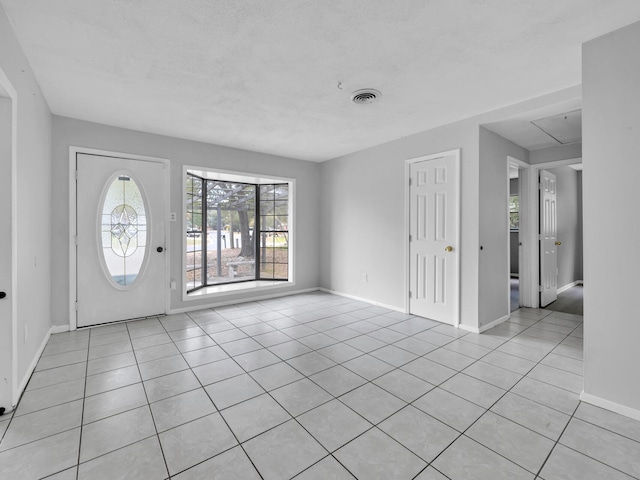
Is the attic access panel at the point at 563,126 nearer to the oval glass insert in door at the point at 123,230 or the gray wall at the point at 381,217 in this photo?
the gray wall at the point at 381,217

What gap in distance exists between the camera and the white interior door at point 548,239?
4824mm

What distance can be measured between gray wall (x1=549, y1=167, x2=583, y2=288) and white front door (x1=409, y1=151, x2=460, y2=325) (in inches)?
114

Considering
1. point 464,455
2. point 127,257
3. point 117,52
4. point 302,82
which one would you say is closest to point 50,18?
point 117,52

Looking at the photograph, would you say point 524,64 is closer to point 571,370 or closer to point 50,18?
point 571,370

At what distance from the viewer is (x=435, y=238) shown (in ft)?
13.1

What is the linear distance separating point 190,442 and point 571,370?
308 centimetres

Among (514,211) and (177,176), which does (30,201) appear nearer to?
(177,176)

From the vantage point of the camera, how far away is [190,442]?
175cm

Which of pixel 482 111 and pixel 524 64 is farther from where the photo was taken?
pixel 482 111

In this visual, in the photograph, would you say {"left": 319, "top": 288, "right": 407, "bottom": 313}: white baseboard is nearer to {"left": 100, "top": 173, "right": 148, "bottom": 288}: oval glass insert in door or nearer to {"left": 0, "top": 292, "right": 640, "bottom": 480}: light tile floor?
{"left": 0, "top": 292, "right": 640, "bottom": 480}: light tile floor

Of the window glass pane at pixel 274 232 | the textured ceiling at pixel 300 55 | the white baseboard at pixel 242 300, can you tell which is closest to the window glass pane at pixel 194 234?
the white baseboard at pixel 242 300

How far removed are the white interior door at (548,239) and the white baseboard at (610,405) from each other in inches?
123

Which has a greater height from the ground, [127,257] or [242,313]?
[127,257]

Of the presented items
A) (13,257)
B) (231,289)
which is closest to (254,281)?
(231,289)
